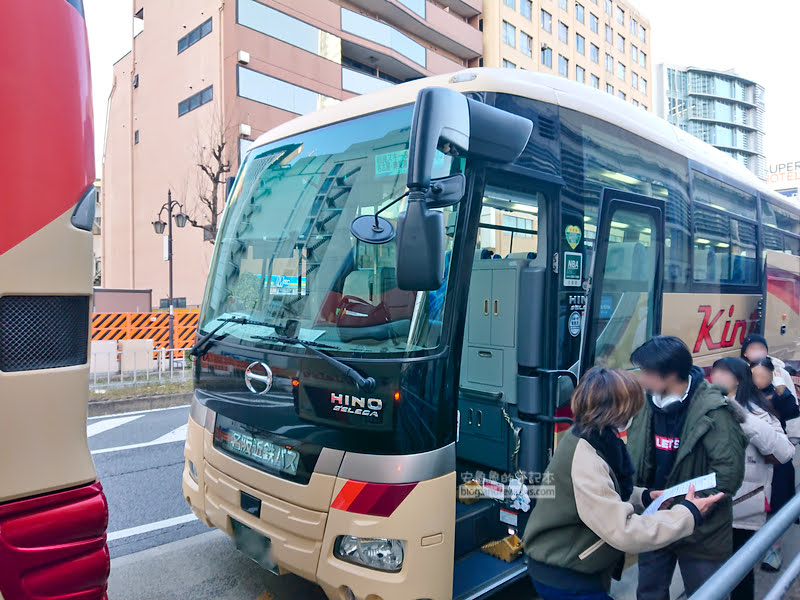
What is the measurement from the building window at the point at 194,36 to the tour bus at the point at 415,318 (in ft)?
86.8

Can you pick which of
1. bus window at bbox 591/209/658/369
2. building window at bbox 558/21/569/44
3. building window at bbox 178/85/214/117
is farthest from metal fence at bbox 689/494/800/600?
building window at bbox 558/21/569/44

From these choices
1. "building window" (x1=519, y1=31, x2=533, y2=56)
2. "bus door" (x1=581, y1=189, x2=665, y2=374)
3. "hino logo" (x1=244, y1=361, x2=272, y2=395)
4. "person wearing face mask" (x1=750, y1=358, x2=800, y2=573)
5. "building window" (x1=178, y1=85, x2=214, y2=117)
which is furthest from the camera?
"building window" (x1=519, y1=31, x2=533, y2=56)

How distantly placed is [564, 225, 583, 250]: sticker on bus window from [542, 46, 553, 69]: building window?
46.0m

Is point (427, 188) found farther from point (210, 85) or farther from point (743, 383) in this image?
point (210, 85)

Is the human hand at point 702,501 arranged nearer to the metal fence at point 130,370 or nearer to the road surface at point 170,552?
the road surface at point 170,552

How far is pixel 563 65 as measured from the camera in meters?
46.9

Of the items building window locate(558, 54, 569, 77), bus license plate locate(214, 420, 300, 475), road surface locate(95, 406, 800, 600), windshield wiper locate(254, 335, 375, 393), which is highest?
building window locate(558, 54, 569, 77)

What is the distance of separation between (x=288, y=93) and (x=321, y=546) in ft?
88.0

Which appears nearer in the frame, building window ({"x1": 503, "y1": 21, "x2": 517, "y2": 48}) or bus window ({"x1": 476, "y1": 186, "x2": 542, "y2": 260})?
bus window ({"x1": 476, "y1": 186, "x2": 542, "y2": 260})

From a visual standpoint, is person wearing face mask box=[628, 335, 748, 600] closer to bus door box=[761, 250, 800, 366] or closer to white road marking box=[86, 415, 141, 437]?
bus door box=[761, 250, 800, 366]

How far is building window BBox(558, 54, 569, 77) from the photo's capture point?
46.3m

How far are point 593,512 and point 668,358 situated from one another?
1.06 meters

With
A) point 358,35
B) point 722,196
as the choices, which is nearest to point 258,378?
point 722,196

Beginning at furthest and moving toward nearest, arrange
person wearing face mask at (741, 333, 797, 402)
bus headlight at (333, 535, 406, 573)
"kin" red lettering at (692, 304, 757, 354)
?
"kin" red lettering at (692, 304, 757, 354)
person wearing face mask at (741, 333, 797, 402)
bus headlight at (333, 535, 406, 573)
